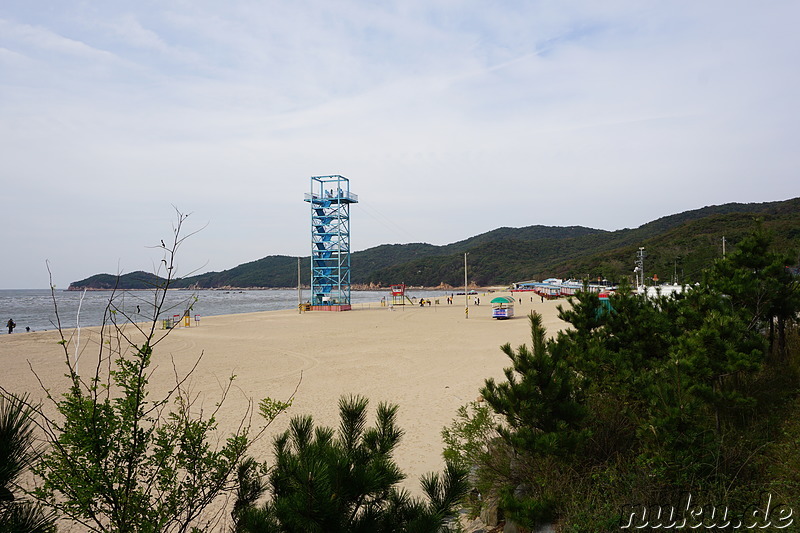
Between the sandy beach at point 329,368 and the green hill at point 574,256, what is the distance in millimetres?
19932

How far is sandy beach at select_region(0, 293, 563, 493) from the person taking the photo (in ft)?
29.2

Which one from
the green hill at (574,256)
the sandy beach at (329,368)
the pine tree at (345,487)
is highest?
the green hill at (574,256)

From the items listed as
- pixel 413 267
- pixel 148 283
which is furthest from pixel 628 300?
pixel 413 267

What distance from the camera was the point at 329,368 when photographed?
47.7 feet

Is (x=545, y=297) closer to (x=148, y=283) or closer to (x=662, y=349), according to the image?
(x=662, y=349)

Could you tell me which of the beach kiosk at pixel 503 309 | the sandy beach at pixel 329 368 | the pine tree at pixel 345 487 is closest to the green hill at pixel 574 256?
the beach kiosk at pixel 503 309

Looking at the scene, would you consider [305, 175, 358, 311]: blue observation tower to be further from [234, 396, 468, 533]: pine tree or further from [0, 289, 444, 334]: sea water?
[234, 396, 468, 533]: pine tree

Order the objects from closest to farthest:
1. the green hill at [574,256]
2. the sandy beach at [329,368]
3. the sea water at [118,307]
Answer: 1. the sea water at [118,307]
2. the sandy beach at [329,368]
3. the green hill at [574,256]

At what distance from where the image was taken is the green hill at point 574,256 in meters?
55.9

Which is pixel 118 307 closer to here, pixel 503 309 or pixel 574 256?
pixel 503 309

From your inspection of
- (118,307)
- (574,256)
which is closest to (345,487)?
(118,307)

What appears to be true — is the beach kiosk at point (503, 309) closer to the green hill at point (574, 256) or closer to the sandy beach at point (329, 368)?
the sandy beach at point (329, 368)

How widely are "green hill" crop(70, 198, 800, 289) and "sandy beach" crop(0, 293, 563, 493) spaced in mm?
19932

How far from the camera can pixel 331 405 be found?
9961 millimetres
